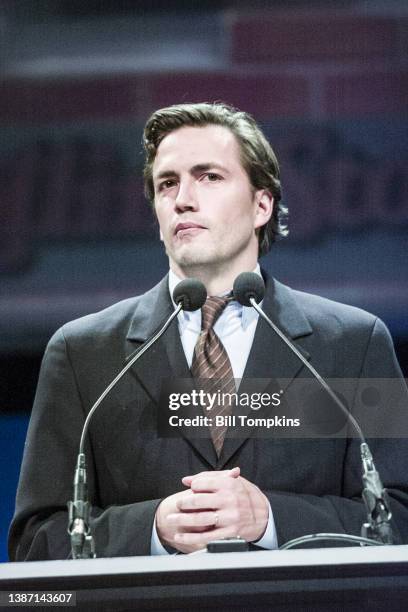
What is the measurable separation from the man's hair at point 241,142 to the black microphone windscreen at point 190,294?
2.00 feet

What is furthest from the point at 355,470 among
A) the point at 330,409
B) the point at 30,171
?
the point at 30,171

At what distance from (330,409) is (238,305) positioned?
34 cm

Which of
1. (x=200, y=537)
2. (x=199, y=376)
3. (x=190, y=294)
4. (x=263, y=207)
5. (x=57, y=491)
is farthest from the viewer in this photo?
(x=263, y=207)

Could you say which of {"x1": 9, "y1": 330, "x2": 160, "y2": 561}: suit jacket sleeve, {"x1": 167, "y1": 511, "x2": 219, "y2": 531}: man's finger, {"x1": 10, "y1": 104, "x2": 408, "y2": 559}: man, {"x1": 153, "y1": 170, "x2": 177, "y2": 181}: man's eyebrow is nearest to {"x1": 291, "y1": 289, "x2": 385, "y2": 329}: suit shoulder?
{"x1": 10, "y1": 104, "x2": 408, "y2": 559}: man

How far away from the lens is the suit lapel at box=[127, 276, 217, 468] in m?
2.11

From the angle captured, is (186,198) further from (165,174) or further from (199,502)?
(199,502)

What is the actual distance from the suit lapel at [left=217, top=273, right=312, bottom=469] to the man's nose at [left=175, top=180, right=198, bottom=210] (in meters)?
0.27

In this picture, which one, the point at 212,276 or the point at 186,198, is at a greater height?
the point at 186,198

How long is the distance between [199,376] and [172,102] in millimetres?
917

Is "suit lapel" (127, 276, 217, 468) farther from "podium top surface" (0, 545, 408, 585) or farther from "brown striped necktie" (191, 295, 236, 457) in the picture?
"podium top surface" (0, 545, 408, 585)

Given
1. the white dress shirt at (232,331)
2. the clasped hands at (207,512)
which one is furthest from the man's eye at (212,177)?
the clasped hands at (207,512)

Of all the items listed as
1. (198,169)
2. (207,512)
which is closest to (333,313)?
(198,169)

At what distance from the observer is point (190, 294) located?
6.34 ft

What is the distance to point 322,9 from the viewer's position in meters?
2.71
